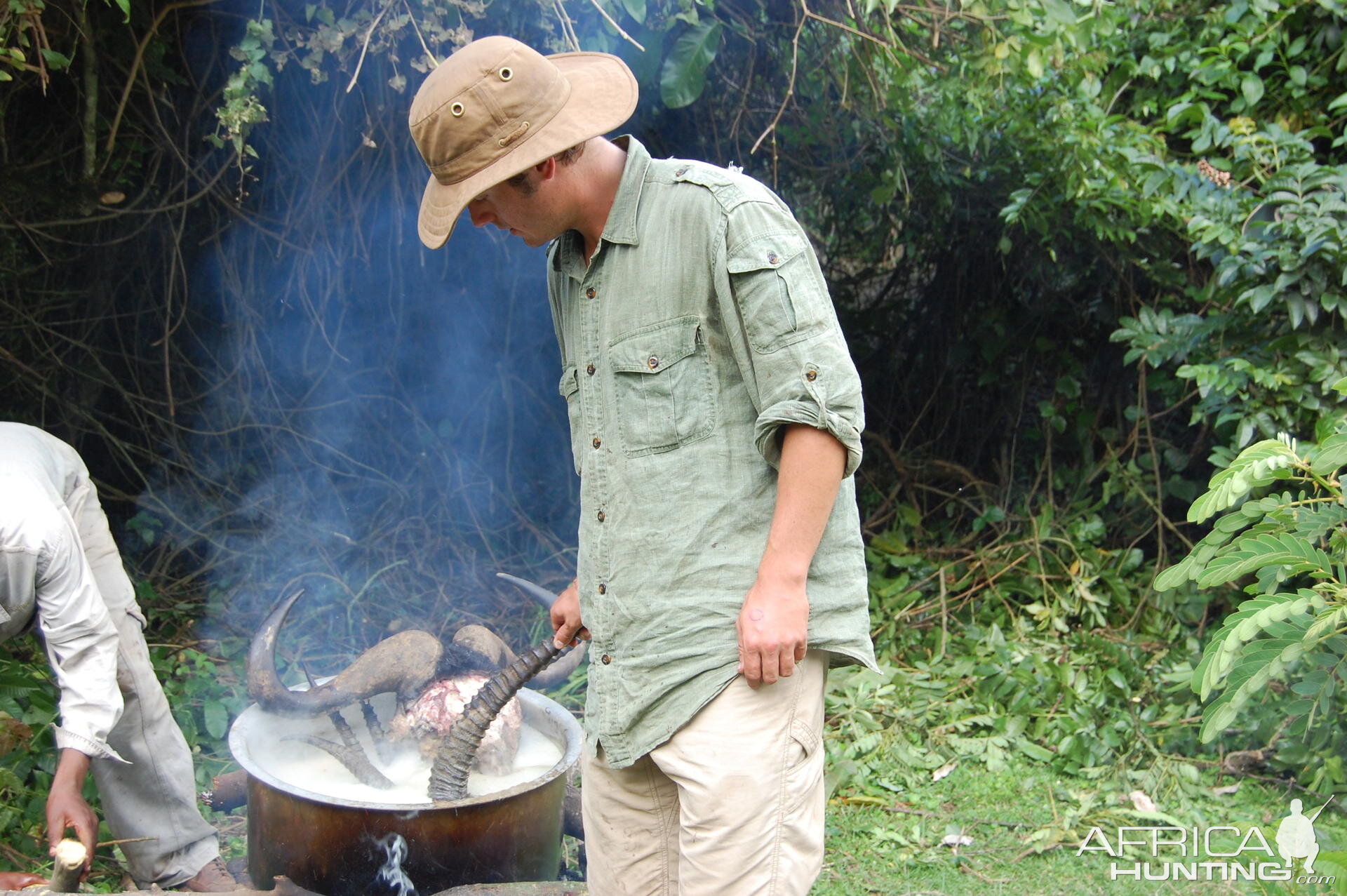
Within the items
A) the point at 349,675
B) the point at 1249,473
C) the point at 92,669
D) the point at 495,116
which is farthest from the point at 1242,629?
the point at 92,669

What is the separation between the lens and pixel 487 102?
2053 mm

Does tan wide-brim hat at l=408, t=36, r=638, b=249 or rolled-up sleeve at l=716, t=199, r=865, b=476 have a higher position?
tan wide-brim hat at l=408, t=36, r=638, b=249

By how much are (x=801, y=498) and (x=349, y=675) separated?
219 cm

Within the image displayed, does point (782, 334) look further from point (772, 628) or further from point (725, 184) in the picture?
point (772, 628)

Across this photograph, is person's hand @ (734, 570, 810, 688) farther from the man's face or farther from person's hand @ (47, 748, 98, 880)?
person's hand @ (47, 748, 98, 880)

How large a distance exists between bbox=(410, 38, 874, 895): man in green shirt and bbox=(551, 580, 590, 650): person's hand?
292 mm

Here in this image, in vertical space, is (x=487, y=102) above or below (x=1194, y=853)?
above

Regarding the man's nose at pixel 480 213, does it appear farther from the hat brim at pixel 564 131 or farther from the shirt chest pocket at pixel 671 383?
the shirt chest pocket at pixel 671 383

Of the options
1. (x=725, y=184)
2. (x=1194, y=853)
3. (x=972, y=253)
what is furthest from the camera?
(x=972, y=253)

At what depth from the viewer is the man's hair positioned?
82.4 inches

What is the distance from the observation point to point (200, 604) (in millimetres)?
5645

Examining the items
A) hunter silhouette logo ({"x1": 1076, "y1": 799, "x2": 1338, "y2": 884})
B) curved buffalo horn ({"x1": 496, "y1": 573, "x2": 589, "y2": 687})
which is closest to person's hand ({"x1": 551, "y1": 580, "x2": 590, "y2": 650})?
curved buffalo horn ({"x1": 496, "y1": 573, "x2": 589, "y2": 687})

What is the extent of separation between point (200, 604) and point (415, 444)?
4.46 ft

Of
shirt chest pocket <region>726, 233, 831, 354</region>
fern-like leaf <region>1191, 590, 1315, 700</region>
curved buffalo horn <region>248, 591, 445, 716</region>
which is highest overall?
shirt chest pocket <region>726, 233, 831, 354</region>
